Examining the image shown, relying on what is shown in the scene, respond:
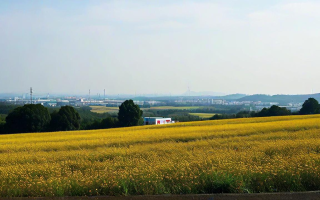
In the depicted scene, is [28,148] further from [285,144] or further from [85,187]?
[285,144]

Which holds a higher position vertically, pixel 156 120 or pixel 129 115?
pixel 129 115

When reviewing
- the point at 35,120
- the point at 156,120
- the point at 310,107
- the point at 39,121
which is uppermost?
the point at 310,107

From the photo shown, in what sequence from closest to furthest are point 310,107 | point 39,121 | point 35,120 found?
point 35,120 → point 39,121 → point 310,107

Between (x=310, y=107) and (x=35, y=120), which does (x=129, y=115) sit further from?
(x=310, y=107)

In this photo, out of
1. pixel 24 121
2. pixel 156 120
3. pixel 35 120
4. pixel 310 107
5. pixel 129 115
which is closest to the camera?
pixel 24 121

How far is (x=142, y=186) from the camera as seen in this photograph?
246 inches

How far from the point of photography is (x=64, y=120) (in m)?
53.2

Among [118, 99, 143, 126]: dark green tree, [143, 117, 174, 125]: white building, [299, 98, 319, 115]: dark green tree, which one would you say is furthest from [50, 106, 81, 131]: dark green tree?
[299, 98, 319, 115]: dark green tree

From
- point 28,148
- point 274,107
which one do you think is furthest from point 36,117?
point 274,107

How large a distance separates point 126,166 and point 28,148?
9.13m

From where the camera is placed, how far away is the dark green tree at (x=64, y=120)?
53250mm

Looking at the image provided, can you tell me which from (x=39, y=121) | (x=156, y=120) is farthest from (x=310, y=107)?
(x=39, y=121)

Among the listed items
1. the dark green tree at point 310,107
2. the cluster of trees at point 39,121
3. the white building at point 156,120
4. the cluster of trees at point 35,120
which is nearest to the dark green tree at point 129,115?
the cluster of trees at point 39,121

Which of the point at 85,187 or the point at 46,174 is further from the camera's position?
the point at 46,174
